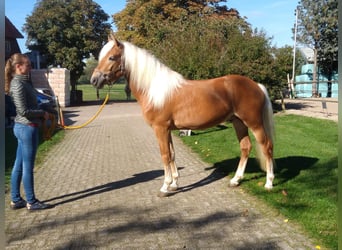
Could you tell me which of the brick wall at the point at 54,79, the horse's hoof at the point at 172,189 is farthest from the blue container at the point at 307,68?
the horse's hoof at the point at 172,189

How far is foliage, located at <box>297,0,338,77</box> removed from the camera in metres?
29.7

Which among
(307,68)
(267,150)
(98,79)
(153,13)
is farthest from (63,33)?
(267,150)

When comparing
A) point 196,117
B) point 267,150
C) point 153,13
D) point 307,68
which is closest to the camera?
point 196,117

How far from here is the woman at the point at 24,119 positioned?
14.0 ft

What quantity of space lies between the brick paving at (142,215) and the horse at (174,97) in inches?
25.2

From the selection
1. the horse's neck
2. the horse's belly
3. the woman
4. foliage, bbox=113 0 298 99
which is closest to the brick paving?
the woman

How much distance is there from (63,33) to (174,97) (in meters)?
30.6

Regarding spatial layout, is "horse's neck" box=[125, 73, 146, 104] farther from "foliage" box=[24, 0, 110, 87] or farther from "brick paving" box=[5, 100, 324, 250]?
"foliage" box=[24, 0, 110, 87]

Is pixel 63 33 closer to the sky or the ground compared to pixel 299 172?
closer to the sky

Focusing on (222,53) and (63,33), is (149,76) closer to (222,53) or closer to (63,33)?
(222,53)

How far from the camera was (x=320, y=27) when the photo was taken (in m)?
32.1

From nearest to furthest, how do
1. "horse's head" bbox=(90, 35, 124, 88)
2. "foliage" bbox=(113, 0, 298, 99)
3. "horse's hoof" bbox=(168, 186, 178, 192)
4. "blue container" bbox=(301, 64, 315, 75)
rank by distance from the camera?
"horse's head" bbox=(90, 35, 124, 88) → "horse's hoof" bbox=(168, 186, 178, 192) → "foliage" bbox=(113, 0, 298, 99) → "blue container" bbox=(301, 64, 315, 75)

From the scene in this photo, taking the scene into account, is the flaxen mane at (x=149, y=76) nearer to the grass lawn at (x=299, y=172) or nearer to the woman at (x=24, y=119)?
the woman at (x=24, y=119)

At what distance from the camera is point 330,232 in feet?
12.4
